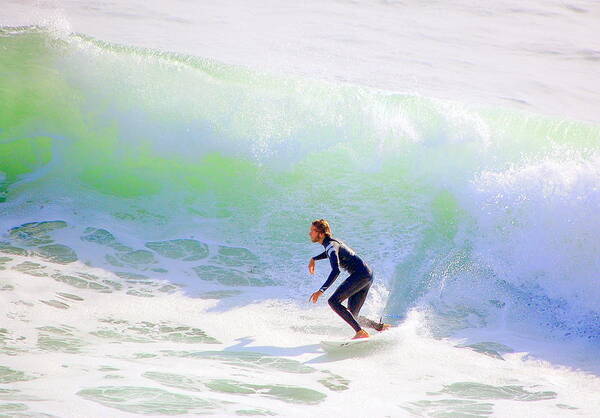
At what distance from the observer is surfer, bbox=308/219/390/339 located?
706cm

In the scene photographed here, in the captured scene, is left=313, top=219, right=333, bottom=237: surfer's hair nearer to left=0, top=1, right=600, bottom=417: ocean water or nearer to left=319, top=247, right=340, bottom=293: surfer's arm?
left=319, top=247, right=340, bottom=293: surfer's arm

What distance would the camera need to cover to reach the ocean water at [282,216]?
235 inches

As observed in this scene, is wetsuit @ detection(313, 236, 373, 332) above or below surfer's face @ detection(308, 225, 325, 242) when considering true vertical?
below

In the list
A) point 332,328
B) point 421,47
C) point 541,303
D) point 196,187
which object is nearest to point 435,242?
point 541,303

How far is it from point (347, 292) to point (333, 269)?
36 centimetres

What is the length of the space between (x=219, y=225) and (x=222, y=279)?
4.92 ft

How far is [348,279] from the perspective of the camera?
7.27 meters

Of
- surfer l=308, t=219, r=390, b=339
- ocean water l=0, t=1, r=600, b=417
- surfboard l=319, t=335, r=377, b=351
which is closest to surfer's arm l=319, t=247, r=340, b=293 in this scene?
surfer l=308, t=219, r=390, b=339

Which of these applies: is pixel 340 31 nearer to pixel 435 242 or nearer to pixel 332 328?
pixel 435 242

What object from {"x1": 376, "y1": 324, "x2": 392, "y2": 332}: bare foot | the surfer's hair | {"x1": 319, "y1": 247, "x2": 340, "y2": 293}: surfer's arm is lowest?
{"x1": 376, "y1": 324, "x2": 392, "y2": 332}: bare foot

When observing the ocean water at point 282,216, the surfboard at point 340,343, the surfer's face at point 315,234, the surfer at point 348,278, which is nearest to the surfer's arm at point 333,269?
the surfer at point 348,278

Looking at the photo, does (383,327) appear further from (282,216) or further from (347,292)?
(282,216)

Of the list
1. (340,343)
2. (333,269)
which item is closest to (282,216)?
(333,269)

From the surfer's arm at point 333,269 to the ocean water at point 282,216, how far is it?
0.63m
